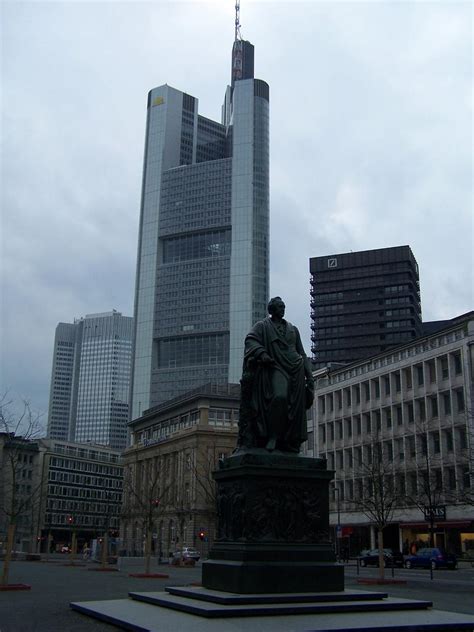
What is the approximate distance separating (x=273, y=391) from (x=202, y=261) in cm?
15629

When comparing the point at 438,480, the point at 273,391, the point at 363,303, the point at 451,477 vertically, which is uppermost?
the point at 363,303

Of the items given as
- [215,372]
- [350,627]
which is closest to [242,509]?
[350,627]

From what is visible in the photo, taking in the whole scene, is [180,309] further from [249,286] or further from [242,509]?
[242,509]

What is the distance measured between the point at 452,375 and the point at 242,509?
162 ft

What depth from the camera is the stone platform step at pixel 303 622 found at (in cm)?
1009

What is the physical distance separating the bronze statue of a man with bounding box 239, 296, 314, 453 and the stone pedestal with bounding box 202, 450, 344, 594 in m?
0.59

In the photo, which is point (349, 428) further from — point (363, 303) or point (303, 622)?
point (363, 303)

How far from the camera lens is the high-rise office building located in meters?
165

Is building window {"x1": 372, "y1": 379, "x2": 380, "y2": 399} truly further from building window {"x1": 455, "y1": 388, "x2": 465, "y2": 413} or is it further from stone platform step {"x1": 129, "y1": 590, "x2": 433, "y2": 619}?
stone platform step {"x1": 129, "y1": 590, "x2": 433, "y2": 619}

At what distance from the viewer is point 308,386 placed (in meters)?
15.1

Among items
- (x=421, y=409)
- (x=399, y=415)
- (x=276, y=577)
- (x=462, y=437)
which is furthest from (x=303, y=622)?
(x=399, y=415)

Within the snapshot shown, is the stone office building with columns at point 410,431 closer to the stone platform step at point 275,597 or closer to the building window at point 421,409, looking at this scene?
the building window at point 421,409

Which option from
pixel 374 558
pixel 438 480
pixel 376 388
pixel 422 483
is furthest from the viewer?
pixel 376 388

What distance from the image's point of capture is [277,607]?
11.4 metres
